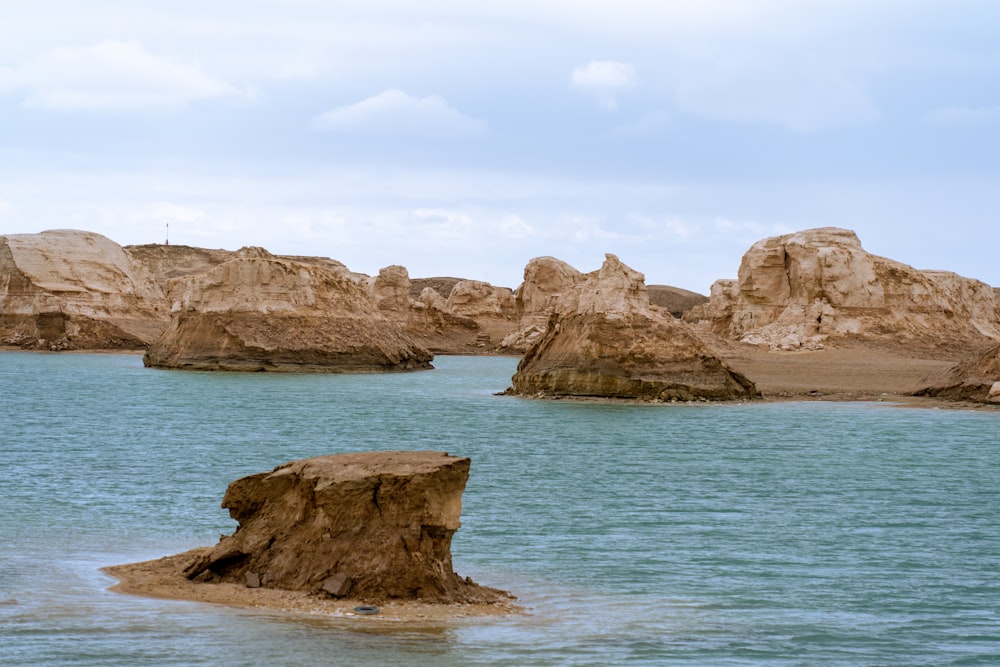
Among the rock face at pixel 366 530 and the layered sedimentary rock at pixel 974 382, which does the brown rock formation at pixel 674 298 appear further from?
the rock face at pixel 366 530

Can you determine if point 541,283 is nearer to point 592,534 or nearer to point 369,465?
point 592,534

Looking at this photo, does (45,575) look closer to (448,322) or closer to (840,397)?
(840,397)

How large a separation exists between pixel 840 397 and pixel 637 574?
29208 millimetres

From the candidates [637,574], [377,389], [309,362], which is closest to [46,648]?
[637,574]

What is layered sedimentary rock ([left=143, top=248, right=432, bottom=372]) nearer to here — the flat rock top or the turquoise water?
the turquoise water

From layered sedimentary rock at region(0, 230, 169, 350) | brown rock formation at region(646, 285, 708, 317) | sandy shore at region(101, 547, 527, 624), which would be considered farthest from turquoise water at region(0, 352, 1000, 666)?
brown rock formation at region(646, 285, 708, 317)

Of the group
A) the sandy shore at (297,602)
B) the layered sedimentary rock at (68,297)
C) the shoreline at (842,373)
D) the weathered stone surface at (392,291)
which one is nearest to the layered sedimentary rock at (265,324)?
the shoreline at (842,373)

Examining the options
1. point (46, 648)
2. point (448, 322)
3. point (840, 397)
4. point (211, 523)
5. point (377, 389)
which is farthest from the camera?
point (448, 322)

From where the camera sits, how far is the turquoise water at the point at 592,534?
9.66 metres

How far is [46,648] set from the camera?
911 centimetres

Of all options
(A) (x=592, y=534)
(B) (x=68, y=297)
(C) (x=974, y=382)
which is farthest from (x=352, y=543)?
(B) (x=68, y=297)

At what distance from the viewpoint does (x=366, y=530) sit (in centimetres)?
1061

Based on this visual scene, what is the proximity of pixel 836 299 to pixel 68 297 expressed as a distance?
46902 mm

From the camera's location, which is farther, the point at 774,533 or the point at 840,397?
the point at 840,397
